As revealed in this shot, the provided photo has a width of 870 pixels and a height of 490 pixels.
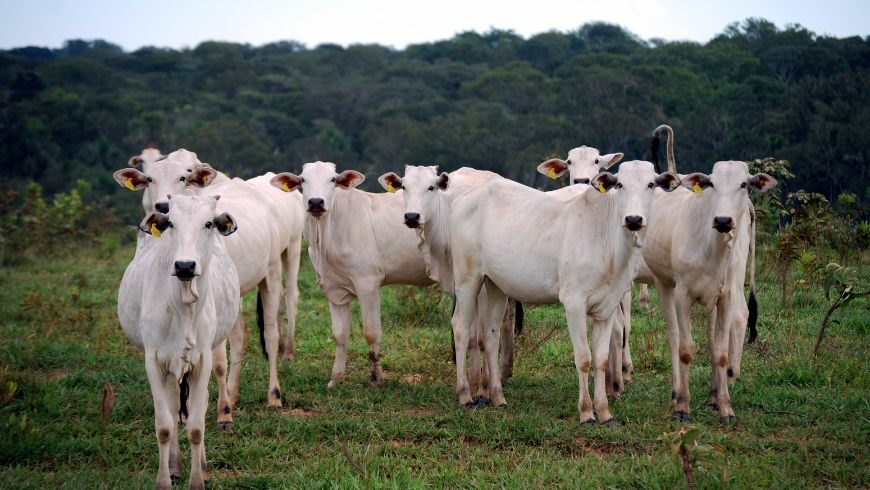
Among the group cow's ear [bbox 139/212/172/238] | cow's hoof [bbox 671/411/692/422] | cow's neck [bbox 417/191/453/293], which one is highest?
cow's ear [bbox 139/212/172/238]

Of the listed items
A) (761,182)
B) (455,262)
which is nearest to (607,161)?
(455,262)

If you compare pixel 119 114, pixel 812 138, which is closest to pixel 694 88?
pixel 812 138

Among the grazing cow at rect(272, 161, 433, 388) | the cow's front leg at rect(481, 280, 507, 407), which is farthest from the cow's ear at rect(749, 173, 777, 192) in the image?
the grazing cow at rect(272, 161, 433, 388)

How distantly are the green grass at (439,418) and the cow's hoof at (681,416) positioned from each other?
56 mm

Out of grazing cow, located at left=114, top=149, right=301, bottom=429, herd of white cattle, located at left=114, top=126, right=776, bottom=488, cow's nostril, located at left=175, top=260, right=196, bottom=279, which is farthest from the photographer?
grazing cow, located at left=114, top=149, right=301, bottom=429

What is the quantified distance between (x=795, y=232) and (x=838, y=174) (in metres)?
12.5

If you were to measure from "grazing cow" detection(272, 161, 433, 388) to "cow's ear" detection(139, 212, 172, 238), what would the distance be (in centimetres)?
278

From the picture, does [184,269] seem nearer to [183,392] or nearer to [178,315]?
[178,315]

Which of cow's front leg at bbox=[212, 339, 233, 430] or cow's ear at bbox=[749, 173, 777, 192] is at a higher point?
cow's ear at bbox=[749, 173, 777, 192]

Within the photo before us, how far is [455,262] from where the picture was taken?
27.2 feet

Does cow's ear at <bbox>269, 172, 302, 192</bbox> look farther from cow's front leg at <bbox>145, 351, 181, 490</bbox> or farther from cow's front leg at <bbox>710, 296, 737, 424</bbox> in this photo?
cow's front leg at <bbox>710, 296, 737, 424</bbox>

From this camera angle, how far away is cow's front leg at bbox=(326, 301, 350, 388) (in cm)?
873

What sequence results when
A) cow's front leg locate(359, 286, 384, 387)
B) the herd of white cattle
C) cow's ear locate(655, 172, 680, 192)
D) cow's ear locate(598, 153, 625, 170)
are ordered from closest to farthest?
the herd of white cattle → cow's ear locate(655, 172, 680, 192) → cow's front leg locate(359, 286, 384, 387) → cow's ear locate(598, 153, 625, 170)

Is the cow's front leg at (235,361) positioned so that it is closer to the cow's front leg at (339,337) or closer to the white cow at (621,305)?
the cow's front leg at (339,337)
